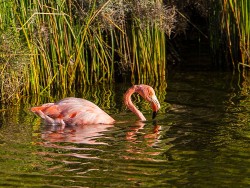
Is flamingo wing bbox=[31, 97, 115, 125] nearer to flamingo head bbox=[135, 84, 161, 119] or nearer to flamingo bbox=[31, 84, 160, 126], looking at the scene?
flamingo bbox=[31, 84, 160, 126]

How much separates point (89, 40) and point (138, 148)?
194 inches

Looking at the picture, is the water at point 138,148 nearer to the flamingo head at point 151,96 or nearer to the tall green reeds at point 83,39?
the flamingo head at point 151,96

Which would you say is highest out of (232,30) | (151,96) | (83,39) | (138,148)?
(232,30)

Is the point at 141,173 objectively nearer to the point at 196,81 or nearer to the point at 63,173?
the point at 63,173

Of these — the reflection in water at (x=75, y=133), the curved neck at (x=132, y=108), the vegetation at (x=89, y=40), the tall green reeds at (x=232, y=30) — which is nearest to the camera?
the reflection in water at (x=75, y=133)

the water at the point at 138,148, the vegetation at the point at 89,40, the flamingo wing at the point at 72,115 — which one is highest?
the vegetation at the point at 89,40

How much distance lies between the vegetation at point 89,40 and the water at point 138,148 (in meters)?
0.73

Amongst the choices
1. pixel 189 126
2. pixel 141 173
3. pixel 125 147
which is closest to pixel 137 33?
pixel 189 126

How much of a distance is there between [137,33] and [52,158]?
566 cm

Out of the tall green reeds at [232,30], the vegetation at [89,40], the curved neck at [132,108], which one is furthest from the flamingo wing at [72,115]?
the tall green reeds at [232,30]

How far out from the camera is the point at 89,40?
12672 millimetres

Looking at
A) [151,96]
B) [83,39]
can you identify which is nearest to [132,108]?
[151,96]

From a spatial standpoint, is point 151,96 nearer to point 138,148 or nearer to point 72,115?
point 72,115

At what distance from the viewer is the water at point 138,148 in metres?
6.75
